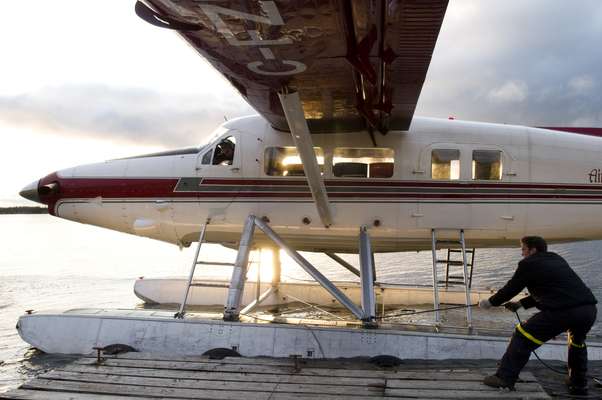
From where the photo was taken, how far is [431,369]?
6.69 m

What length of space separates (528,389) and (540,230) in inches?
152

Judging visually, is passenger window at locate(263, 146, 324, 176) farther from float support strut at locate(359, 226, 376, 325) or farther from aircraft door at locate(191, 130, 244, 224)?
float support strut at locate(359, 226, 376, 325)

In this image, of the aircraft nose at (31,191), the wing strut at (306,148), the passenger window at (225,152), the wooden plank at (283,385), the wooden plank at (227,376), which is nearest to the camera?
the wooden plank at (283,385)

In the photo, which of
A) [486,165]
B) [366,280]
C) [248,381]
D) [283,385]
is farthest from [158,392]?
[486,165]

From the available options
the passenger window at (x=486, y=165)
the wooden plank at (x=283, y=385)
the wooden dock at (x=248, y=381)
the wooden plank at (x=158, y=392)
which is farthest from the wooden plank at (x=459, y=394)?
the passenger window at (x=486, y=165)

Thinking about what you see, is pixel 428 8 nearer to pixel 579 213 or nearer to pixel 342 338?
pixel 342 338

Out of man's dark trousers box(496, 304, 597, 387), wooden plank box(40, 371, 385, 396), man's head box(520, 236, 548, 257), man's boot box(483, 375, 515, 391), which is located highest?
man's head box(520, 236, 548, 257)

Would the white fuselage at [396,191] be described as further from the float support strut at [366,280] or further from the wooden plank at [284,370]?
the wooden plank at [284,370]

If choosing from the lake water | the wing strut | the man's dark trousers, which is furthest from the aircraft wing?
the lake water

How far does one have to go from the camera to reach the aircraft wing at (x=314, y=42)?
14.9 feet

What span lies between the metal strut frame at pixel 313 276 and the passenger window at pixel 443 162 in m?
1.52

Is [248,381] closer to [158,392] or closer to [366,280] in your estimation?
[158,392]

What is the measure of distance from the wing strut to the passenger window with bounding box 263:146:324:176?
0.97 m

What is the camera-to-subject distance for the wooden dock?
5473 mm
